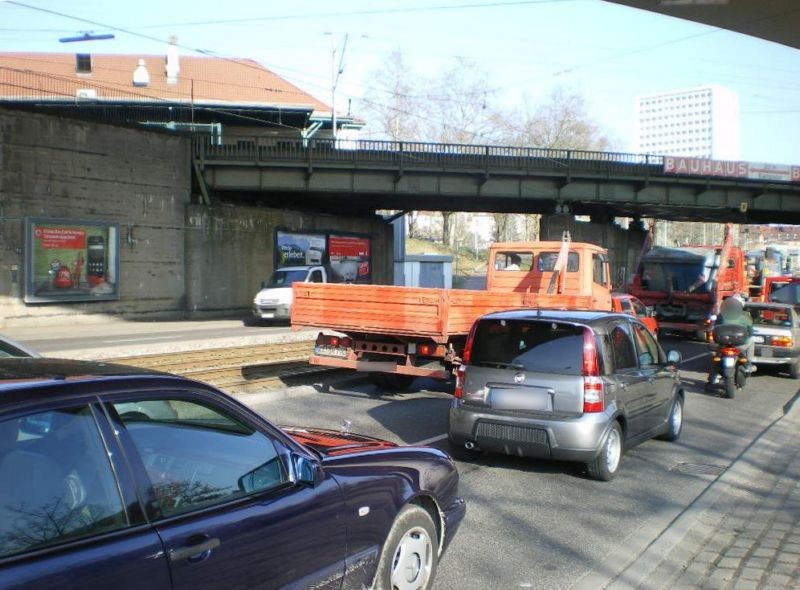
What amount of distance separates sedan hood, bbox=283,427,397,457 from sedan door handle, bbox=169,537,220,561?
38.8 inches

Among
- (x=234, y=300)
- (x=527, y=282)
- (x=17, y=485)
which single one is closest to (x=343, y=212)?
(x=234, y=300)

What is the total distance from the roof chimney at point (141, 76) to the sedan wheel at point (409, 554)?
49.2 metres

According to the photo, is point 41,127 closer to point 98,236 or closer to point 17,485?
point 98,236

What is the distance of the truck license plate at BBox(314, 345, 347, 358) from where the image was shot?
11.3 metres

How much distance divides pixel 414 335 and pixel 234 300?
24.9 metres

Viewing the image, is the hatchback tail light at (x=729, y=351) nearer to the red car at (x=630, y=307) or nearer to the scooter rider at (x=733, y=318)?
the scooter rider at (x=733, y=318)

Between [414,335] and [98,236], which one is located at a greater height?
[98,236]

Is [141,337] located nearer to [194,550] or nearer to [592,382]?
[592,382]

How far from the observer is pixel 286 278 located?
28.4 meters

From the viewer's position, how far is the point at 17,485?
2404mm

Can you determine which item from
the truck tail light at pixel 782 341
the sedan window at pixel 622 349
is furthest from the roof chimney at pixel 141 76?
the sedan window at pixel 622 349

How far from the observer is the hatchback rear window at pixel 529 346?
7.02 meters

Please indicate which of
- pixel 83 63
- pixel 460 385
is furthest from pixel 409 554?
pixel 83 63

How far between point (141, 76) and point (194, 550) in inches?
1979
